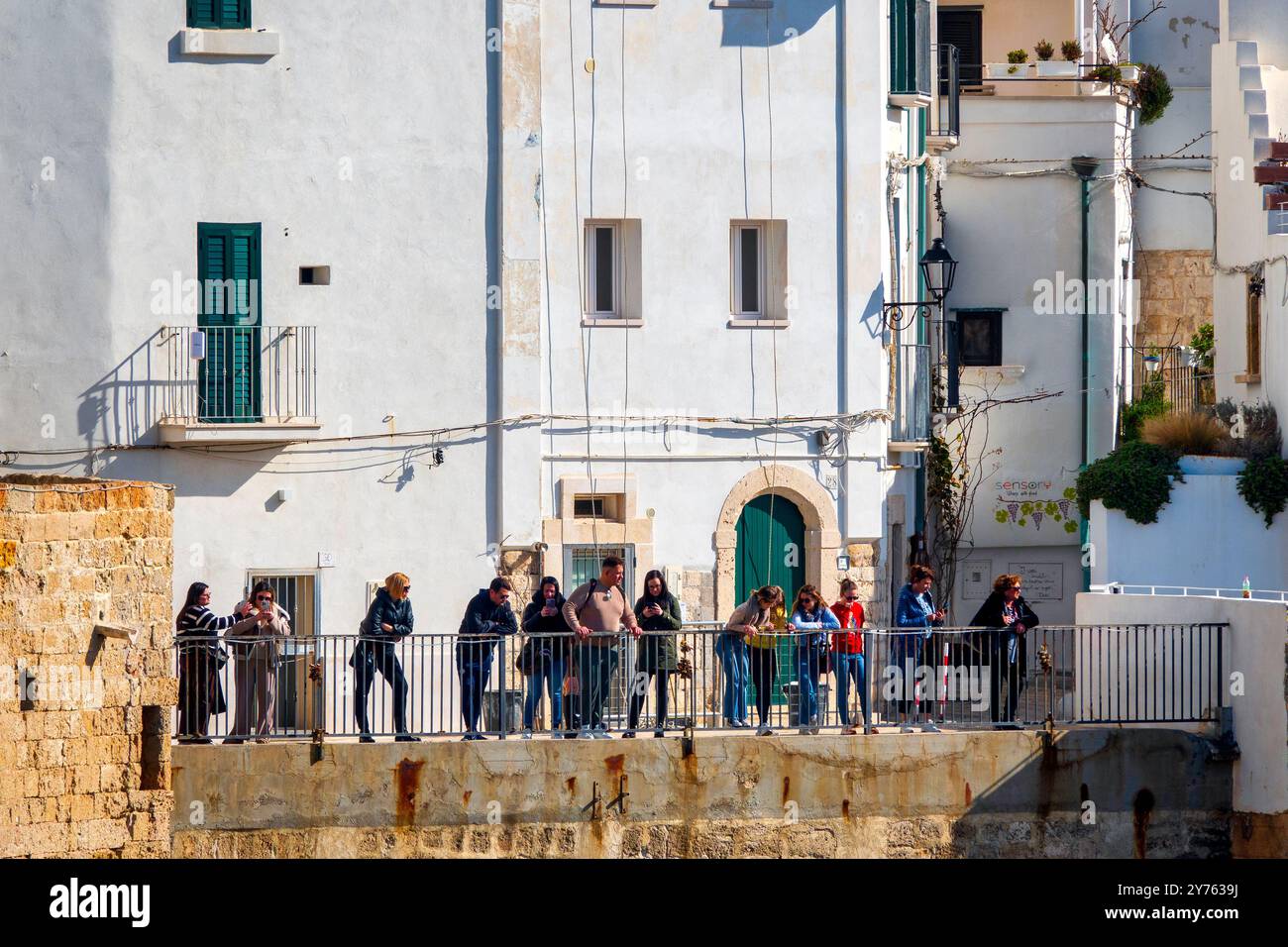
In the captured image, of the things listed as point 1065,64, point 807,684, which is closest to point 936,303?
point 1065,64

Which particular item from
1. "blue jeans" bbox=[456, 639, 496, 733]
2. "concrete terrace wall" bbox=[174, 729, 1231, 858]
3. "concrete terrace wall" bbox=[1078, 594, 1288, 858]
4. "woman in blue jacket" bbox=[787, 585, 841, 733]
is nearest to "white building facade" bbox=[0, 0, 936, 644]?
"blue jeans" bbox=[456, 639, 496, 733]

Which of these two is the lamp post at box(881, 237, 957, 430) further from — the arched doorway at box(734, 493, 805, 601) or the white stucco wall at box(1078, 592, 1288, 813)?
the white stucco wall at box(1078, 592, 1288, 813)

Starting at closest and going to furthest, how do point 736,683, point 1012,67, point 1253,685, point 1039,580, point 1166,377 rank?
point 1253,685 < point 736,683 < point 1012,67 < point 1039,580 < point 1166,377

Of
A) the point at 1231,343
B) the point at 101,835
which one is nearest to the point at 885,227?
the point at 1231,343

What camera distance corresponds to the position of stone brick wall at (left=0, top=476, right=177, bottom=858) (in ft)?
53.2

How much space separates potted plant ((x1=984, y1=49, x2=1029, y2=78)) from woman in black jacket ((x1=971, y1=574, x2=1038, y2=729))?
10.6 meters

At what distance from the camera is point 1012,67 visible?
30094 millimetres

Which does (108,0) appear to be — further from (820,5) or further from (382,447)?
(820,5)

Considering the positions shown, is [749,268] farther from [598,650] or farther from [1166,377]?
[1166,377]

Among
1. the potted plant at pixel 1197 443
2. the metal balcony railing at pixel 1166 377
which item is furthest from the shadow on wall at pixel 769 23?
the metal balcony railing at pixel 1166 377

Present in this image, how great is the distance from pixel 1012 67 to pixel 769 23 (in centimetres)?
600

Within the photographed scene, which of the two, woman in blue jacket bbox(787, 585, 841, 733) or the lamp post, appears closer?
woman in blue jacket bbox(787, 585, 841, 733)

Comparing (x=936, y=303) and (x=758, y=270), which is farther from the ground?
(x=758, y=270)

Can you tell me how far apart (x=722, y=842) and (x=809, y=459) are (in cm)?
575
